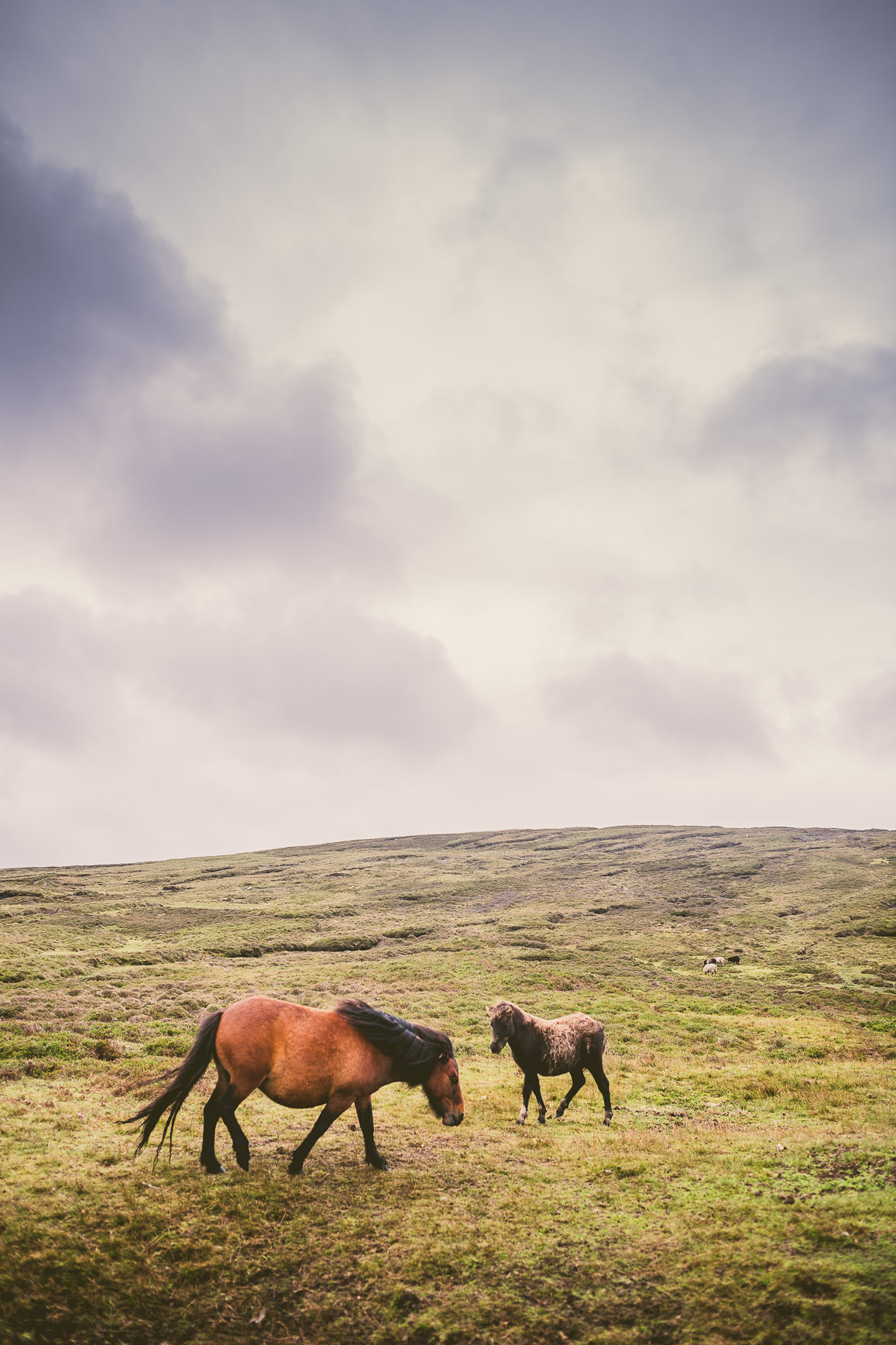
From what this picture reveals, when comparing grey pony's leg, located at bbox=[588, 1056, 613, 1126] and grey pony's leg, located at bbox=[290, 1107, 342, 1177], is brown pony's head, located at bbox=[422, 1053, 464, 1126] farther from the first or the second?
grey pony's leg, located at bbox=[588, 1056, 613, 1126]

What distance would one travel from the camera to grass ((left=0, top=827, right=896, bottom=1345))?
5.96 metres

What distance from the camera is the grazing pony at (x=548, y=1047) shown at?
12.4 m

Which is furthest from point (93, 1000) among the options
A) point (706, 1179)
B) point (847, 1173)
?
point (847, 1173)

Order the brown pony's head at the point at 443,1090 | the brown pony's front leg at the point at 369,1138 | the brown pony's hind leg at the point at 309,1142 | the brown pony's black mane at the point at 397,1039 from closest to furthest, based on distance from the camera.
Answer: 1. the brown pony's hind leg at the point at 309,1142
2. the brown pony's front leg at the point at 369,1138
3. the brown pony's black mane at the point at 397,1039
4. the brown pony's head at the point at 443,1090

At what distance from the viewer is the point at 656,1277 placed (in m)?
6.49

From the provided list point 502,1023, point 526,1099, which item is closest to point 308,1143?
point 502,1023

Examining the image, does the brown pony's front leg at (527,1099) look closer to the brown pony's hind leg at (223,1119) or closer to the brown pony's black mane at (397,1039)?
the brown pony's black mane at (397,1039)

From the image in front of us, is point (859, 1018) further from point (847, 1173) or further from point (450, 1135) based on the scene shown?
point (450, 1135)

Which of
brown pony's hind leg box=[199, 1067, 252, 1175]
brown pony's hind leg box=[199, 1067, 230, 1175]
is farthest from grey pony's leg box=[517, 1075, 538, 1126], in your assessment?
brown pony's hind leg box=[199, 1067, 230, 1175]

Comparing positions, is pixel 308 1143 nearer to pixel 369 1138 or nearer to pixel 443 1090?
pixel 369 1138

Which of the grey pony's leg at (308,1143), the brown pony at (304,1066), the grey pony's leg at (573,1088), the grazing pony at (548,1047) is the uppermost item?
the brown pony at (304,1066)

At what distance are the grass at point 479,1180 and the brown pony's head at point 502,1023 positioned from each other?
1.58 metres

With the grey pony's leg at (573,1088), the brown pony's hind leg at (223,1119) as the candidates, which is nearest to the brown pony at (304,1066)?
the brown pony's hind leg at (223,1119)

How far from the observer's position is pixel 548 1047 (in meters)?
12.9
